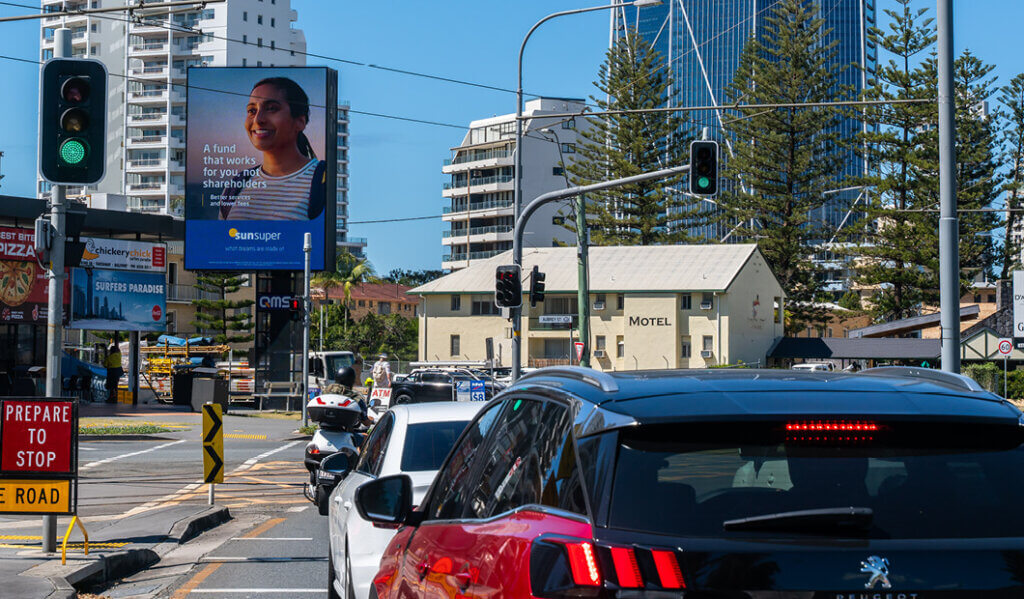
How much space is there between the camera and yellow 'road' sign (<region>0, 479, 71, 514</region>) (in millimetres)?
9648

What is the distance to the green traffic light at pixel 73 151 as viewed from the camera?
33.8 ft

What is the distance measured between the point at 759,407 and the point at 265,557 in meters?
8.50

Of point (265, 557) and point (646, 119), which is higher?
point (646, 119)

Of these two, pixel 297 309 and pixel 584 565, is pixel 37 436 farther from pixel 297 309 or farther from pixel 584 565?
pixel 297 309

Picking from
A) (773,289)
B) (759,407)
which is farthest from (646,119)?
(759,407)

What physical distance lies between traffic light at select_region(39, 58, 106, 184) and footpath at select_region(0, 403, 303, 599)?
3076mm

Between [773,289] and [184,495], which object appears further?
[773,289]

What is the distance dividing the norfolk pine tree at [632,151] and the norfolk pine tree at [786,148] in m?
3.98

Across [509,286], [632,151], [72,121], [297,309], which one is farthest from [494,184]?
[72,121]

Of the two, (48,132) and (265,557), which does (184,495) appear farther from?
(48,132)

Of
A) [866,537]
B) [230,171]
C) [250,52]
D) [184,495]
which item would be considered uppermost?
[250,52]

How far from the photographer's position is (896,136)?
65125 mm

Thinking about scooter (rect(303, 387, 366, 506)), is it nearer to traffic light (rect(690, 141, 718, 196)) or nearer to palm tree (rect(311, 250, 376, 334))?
traffic light (rect(690, 141, 718, 196))

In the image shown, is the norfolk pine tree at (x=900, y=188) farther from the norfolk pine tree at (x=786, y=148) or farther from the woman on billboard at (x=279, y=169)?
the woman on billboard at (x=279, y=169)
